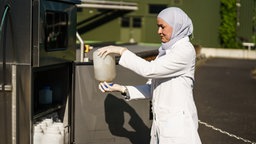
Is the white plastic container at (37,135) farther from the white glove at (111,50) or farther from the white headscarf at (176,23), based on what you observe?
the white headscarf at (176,23)

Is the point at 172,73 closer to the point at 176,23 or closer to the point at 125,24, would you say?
the point at 176,23

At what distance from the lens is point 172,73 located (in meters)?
3.85

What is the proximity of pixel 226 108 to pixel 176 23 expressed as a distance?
718 cm

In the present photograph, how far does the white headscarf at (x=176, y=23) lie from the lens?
375 cm

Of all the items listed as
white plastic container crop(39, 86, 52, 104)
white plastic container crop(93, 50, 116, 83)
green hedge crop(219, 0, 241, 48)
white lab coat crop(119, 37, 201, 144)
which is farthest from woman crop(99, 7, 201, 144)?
green hedge crop(219, 0, 241, 48)

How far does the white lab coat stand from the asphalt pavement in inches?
137

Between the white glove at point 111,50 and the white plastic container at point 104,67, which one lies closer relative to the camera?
the white glove at point 111,50

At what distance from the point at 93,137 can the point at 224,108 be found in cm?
534

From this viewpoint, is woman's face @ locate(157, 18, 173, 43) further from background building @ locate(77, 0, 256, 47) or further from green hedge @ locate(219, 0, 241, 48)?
green hedge @ locate(219, 0, 241, 48)

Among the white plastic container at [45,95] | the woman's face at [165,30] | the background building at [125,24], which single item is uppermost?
the background building at [125,24]

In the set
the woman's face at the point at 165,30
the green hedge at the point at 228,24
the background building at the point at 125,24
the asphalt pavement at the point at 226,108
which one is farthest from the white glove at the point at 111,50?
the green hedge at the point at 228,24

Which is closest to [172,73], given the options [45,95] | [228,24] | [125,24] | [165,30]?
[165,30]

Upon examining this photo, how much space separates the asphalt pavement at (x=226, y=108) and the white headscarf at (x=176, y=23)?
3653 mm

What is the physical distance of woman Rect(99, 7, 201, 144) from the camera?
3.79m
